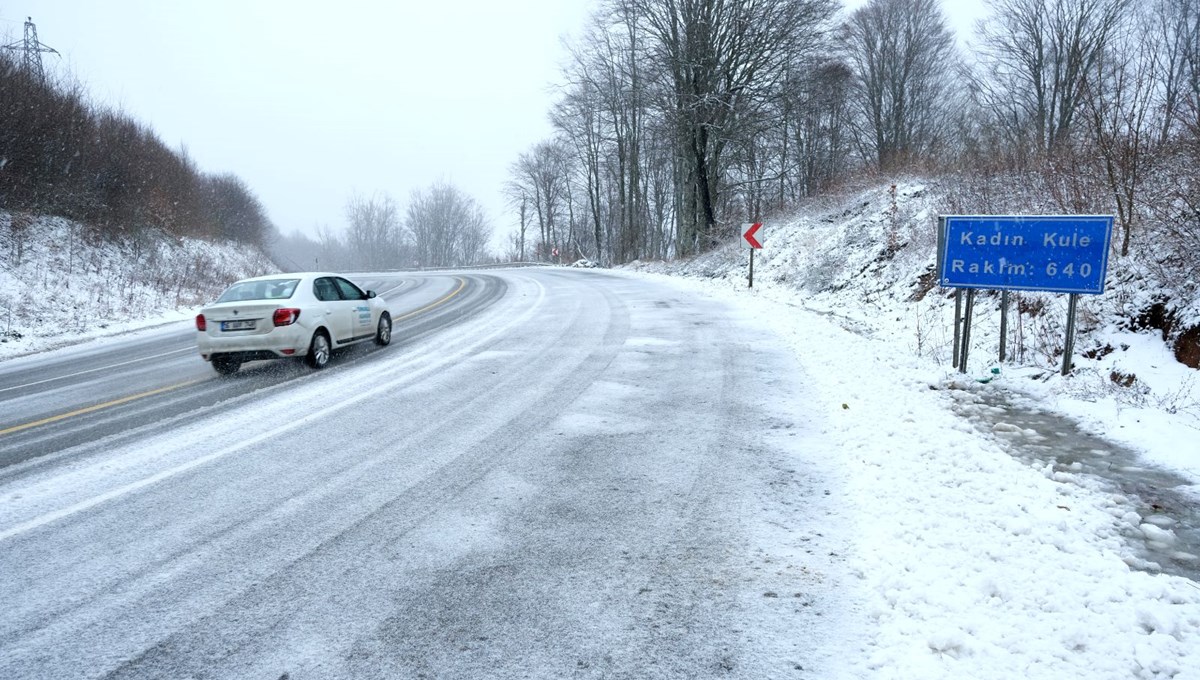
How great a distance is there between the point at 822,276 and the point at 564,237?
57948mm

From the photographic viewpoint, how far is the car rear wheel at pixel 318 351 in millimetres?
9891

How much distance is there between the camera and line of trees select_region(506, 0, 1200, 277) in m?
8.96

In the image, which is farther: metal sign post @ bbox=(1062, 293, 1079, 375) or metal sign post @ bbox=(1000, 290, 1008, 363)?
metal sign post @ bbox=(1000, 290, 1008, 363)

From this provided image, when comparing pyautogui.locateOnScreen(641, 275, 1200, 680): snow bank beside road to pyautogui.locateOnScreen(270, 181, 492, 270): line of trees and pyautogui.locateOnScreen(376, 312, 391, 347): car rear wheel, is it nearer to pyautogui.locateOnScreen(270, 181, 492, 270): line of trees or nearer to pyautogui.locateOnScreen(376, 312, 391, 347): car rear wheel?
pyautogui.locateOnScreen(376, 312, 391, 347): car rear wheel

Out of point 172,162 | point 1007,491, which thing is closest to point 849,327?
point 1007,491

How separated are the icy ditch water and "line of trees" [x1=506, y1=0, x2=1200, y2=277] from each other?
3.62 metres

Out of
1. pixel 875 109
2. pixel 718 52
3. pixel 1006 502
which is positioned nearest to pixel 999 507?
pixel 1006 502

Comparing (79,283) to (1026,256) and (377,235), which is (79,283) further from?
(377,235)

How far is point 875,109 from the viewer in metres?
39.6

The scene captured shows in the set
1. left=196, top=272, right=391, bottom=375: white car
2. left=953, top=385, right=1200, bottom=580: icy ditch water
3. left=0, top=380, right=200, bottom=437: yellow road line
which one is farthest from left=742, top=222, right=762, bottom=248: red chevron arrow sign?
left=0, top=380, right=200, bottom=437: yellow road line

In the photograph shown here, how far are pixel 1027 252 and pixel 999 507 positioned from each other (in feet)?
15.3

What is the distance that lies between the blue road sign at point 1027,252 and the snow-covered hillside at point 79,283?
17.5 metres

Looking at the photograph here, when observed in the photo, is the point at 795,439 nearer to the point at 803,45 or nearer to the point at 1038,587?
the point at 1038,587

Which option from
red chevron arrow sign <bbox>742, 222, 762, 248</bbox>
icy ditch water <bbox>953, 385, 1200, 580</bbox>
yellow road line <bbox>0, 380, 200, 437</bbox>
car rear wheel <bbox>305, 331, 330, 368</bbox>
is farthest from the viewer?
red chevron arrow sign <bbox>742, 222, 762, 248</bbox>
